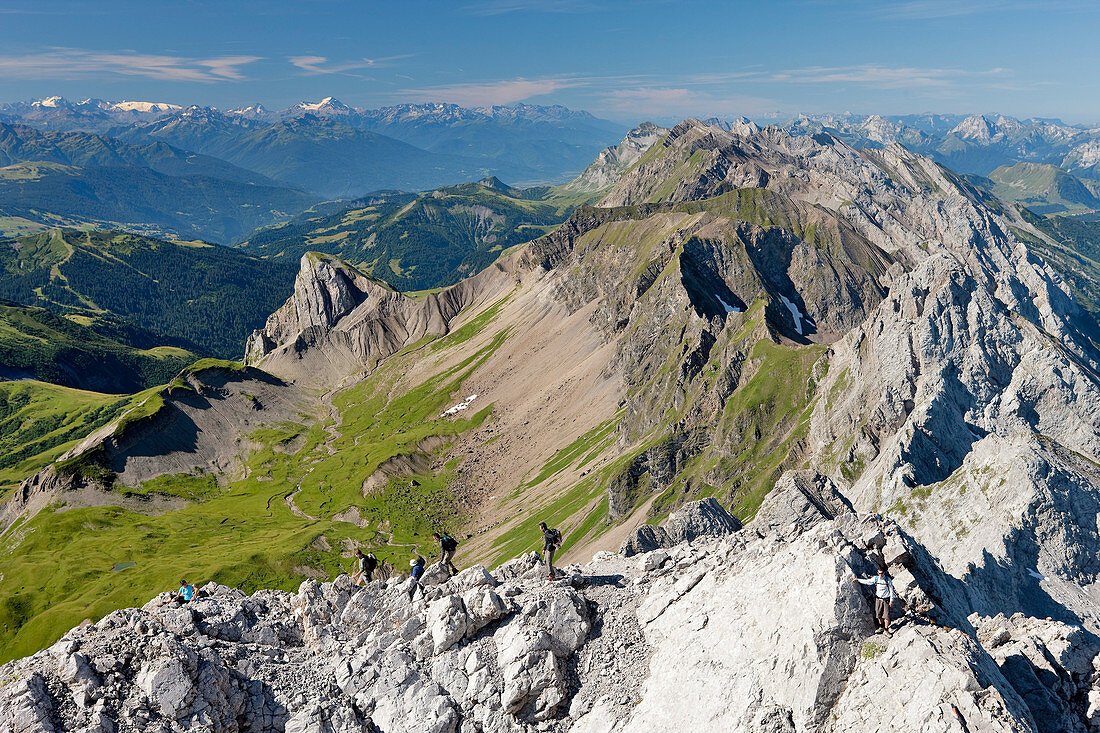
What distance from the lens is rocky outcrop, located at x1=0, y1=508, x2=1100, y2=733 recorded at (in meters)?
23.2

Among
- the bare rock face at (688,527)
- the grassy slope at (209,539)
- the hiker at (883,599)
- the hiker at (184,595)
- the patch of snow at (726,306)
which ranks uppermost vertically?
the hiker at (883,599)

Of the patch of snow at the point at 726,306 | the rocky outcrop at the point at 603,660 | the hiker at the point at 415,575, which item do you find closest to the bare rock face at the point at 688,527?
the rocky outcrop at the point at 603,660

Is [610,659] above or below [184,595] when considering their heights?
above

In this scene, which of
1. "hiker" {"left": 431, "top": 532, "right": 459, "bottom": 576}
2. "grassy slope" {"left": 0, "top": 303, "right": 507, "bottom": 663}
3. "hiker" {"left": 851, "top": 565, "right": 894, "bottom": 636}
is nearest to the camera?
"hiker" {"left": 851, "top": 565, "right": 894, "bottom": 636}

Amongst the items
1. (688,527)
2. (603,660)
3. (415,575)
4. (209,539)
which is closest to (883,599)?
(603,660)

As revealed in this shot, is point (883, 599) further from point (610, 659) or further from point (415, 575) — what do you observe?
point (415, 575)

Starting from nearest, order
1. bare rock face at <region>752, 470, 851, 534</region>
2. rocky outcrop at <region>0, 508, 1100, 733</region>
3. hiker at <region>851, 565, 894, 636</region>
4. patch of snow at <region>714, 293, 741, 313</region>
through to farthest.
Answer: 1. rocky outcrop at <region>0, 508, 1100, 733</region>
2. hiker at <region>851, 565, 894, 636</region>
3. bare rock face at <region>752, 470, 851, 534</region>
4. patch of snow at <region>714, 293, 741, 313</region>

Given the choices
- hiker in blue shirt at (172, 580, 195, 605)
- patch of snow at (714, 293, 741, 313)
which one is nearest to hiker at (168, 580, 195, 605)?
hiker in blue shirt at (172, 580, 195, 605)

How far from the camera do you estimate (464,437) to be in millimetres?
193375

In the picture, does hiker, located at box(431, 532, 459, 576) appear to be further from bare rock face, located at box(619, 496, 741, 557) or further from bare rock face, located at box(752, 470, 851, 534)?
bare rock face, located at box(752, 470, 851, 534)

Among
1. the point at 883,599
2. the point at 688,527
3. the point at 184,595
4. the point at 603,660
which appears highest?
the point at 883,599

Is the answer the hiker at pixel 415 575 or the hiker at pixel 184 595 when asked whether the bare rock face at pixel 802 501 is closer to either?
the hiker at pixel 415 575

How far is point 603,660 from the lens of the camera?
1195 inches

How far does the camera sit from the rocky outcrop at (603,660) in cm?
2325
